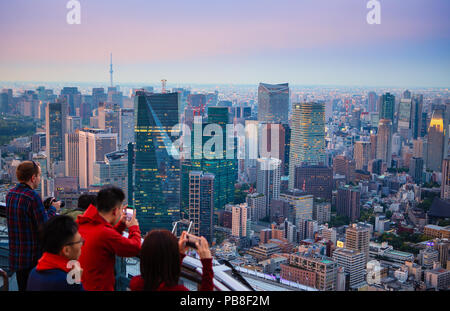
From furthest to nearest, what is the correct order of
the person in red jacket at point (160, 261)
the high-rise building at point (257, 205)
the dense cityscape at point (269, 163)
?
the high-rise building at point (257, 205) < the dense cityscape at point (269, 163) < the person in red jacket at point (160, 261)

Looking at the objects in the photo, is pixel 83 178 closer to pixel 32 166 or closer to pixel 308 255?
pixel 308 255

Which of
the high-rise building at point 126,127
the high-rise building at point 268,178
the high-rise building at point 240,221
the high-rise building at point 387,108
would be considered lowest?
the high-rise building at point 240,221

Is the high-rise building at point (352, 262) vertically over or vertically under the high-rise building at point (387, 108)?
under

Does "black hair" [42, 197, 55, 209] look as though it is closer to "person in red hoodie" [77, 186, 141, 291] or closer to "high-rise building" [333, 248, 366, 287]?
"person in red hoodie" [77, 186, 141, 291]

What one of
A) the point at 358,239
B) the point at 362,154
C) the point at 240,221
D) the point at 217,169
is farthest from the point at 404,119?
the point at 358,239

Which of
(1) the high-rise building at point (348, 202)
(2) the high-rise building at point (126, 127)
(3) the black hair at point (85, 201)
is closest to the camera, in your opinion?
(3) the black hair at point (85, 201)

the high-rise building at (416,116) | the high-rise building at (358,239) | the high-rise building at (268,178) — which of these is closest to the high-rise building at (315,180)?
the high-rise building at (268,178)

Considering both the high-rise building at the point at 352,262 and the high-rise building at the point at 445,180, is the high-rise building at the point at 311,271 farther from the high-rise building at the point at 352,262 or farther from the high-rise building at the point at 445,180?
the high-rise building at the point at 445,180
